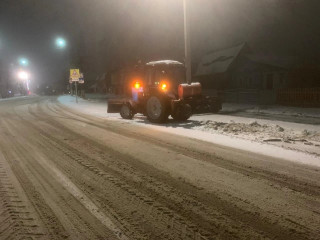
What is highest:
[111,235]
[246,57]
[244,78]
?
[246,57]

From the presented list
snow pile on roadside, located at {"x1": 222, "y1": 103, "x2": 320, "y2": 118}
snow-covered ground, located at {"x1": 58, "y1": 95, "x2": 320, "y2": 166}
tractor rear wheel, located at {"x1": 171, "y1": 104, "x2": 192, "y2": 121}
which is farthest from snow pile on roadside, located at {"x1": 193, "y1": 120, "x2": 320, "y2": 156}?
snow pile on roadside, located at {"x1": 222, "y1": 103, "x2": 320, "y2": 118}

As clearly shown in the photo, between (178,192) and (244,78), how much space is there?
99.2ft

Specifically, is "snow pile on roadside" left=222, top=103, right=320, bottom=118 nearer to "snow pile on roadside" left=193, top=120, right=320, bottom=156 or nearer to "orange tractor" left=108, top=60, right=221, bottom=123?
"snow pile on roadside" left=193, top=120, right=320, bottom=156

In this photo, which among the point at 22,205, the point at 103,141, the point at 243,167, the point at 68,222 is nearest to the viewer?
the point at 68,222

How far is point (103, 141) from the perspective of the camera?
27.1 feet

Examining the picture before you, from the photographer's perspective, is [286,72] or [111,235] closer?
[111,235]

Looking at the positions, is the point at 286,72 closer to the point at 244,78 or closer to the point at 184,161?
the point at 244,78

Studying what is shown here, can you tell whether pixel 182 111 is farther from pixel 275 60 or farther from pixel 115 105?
pixel 275 60

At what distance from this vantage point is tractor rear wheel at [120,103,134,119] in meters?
13.2

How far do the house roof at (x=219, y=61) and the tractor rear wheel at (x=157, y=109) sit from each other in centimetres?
2375

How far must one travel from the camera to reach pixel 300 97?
1816cm

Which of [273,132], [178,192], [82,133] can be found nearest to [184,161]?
[178,192]

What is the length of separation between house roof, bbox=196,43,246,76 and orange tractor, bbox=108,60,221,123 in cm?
2303

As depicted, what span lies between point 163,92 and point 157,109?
795mm
